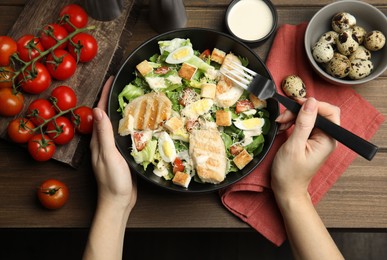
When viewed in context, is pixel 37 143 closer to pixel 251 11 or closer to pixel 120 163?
pixel 120 163

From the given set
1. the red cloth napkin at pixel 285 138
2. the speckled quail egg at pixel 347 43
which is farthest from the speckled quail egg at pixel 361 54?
the red cloth napkin at pixel 285 138

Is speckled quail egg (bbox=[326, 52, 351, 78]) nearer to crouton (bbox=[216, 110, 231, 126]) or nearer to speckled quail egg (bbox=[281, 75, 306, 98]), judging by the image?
speckled quail egg (bbox=[281, 75, 306, 98])

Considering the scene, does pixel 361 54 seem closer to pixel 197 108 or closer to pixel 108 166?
pixel 197 108

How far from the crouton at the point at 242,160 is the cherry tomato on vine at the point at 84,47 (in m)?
0.73

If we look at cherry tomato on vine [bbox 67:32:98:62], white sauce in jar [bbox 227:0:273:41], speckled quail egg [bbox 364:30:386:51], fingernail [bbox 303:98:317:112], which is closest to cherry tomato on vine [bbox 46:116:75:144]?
cherry tomato on vine [bbox 67:32:98:62]

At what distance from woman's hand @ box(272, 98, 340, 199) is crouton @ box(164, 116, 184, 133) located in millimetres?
375

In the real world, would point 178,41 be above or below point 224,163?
above

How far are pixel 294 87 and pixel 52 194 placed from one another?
1.04 meters

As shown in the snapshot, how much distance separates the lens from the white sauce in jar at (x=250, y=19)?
1921 mm

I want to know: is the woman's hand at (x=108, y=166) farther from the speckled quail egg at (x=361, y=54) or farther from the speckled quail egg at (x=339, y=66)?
the speckled quail egg at (x=361, y=54)

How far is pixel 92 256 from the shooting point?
1.71 metres

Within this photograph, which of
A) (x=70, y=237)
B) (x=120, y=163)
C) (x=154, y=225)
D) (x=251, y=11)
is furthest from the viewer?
(x=70, y=237)

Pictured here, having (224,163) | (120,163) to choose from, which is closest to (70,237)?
(120,163)

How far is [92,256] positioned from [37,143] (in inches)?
18.9
